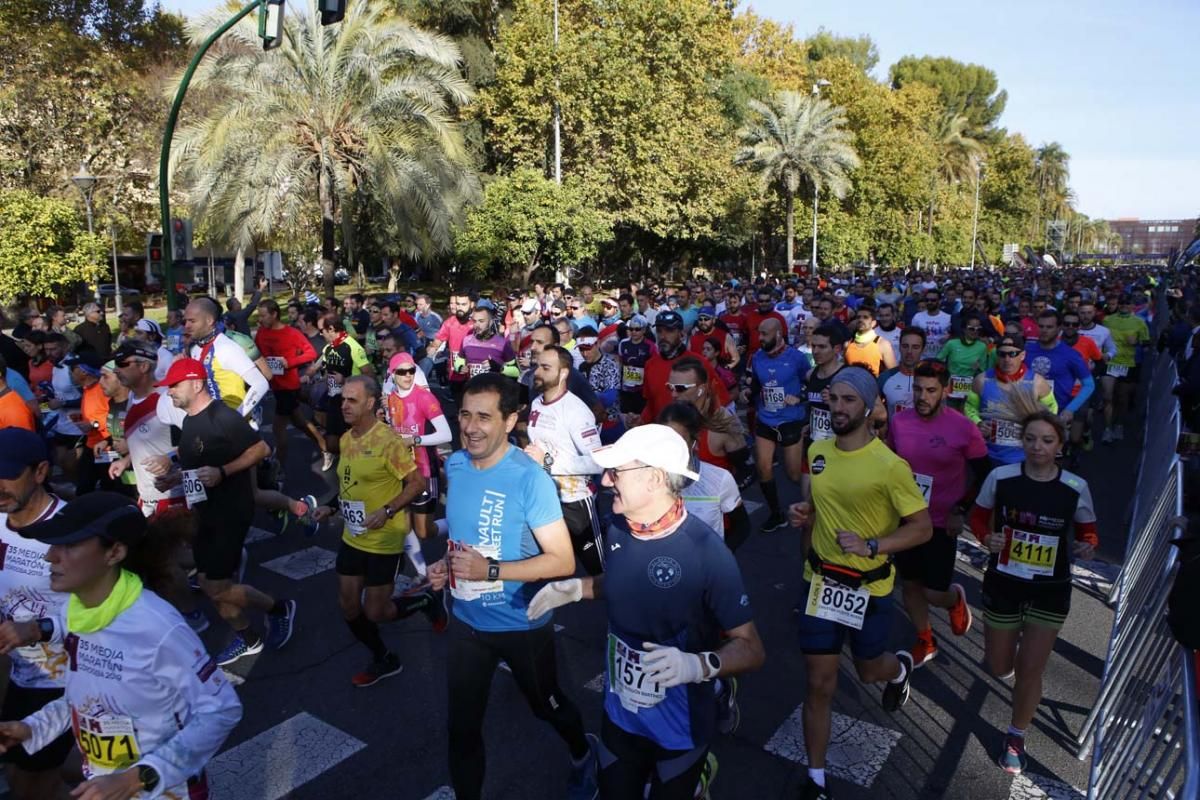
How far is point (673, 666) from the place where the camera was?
2547mm

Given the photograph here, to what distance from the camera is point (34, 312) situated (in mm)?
12812

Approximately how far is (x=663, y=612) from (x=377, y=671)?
119 inches

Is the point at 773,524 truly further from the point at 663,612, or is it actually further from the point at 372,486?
the point at 663,612

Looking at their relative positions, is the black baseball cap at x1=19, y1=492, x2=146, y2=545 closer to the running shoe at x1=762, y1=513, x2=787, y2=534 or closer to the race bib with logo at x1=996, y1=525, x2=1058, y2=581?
the race bib with logo at x1=996, y1=525, x2=1058, y2=581

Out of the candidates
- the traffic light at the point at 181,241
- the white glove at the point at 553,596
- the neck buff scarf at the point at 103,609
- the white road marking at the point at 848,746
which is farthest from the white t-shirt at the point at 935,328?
the traffic light at the point at 181,241

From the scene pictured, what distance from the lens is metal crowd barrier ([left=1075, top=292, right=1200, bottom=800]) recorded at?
3.01 m

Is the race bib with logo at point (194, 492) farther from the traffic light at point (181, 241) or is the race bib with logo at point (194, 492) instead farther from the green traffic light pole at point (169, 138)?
the traffic light at point (181, 241)

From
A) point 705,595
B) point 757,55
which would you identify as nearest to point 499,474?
point 705,595

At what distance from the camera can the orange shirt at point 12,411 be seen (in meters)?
5.54

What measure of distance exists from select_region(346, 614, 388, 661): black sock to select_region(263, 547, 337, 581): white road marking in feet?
6.63

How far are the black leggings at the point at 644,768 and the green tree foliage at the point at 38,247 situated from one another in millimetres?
23244

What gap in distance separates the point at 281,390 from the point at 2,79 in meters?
24.6

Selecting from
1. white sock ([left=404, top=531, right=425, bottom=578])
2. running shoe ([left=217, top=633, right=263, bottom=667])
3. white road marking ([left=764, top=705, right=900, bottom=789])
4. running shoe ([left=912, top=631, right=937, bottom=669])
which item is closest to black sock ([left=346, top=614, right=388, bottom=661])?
white sock ([left=404, top=531, right=425, bottom=578])

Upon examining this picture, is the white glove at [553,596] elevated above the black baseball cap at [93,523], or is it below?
below
